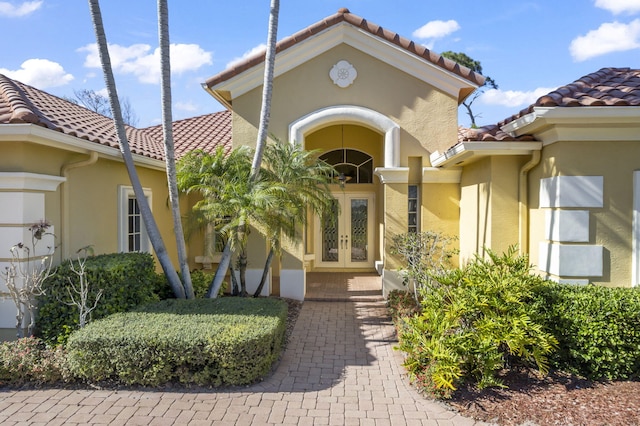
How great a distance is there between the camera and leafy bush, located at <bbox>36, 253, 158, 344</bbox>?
6.39 m

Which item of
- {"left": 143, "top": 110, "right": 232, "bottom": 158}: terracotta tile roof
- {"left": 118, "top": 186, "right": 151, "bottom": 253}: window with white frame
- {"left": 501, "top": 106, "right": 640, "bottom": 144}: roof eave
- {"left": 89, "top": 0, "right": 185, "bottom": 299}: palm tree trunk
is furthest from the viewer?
{"left": 143, "top": 110, "right": 232, "bottom": 158}: terracotta tile roof

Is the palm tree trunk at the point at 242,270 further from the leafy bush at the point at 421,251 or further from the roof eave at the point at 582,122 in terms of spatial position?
the roof eave at the point at 582,122

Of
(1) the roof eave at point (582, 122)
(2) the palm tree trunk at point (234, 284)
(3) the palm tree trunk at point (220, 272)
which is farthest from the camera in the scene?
(2) the palm tree trunk at point (234, 284)

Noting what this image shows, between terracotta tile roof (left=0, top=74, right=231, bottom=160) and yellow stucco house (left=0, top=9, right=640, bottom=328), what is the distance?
0.06 m

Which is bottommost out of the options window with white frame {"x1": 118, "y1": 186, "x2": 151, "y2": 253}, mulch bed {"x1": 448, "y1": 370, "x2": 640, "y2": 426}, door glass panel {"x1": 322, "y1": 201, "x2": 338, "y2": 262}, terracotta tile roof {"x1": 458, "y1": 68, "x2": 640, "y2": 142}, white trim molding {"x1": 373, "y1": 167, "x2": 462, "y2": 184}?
mulch bed {"x1": 448, "y1": 370, "x2": 640, "y2": 426}

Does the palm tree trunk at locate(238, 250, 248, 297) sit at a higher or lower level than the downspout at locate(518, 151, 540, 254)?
lower

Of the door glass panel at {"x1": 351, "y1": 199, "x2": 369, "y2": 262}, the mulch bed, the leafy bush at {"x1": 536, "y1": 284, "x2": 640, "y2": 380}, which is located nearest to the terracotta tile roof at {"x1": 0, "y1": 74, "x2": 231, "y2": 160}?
the door glass panel at {"x1": 351, "y1": 199, "x2": 369, "y2": 262}

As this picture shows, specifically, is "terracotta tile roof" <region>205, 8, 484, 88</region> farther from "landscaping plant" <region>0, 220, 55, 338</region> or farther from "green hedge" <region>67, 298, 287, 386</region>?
"green hedge" <region>67, 298, 287, 386</region>

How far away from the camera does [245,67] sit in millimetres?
10594

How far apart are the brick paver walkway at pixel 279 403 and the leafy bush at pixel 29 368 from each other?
0.19 meters

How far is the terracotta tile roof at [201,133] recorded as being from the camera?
13.3m

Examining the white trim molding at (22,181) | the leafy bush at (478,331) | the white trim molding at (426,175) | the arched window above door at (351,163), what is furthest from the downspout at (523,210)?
the white trim molding at (22,181)

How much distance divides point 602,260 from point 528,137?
238 cm

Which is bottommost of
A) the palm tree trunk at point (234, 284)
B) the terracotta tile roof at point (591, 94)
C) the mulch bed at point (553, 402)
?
the mulch bed at point (553, 402)
